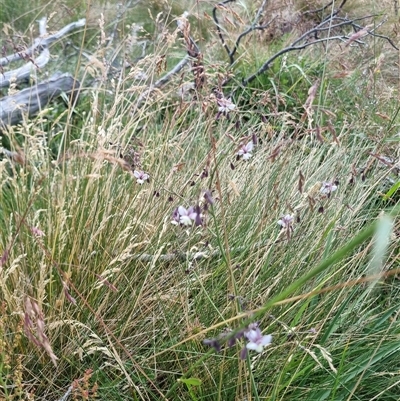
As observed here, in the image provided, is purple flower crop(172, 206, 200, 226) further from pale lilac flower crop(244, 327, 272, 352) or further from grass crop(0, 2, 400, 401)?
pale lilac flower crop(244, 327, 272, 352)

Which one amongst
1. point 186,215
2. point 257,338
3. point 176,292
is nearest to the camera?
point 257,338

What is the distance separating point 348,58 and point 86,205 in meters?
2.67

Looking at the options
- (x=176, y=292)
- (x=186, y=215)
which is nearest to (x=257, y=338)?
(x=186, y=215)

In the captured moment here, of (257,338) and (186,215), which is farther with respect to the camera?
(186,215)

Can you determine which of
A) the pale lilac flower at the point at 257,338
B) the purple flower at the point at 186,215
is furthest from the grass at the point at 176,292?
the pale lilac flower at the point at 257,338

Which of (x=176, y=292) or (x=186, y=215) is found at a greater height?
(x=186, y=215)

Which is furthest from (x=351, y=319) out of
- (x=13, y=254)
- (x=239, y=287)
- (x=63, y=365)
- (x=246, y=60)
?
(x=246, y=60)

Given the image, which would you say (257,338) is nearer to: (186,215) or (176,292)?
(186,215)

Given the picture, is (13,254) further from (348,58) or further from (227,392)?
(348,58)

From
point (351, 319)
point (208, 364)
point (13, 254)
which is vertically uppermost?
point (13, 254)

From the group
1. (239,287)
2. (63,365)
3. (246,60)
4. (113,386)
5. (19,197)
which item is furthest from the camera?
(246,60)

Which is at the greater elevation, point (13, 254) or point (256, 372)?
point (13, 254)

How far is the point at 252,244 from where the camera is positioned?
1.60 metres

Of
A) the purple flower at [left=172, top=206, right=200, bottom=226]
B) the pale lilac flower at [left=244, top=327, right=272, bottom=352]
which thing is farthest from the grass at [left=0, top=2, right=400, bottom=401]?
the pale lilac flower at [left=244, top=327, right=272, bottom=352]
